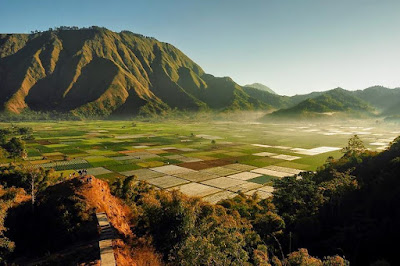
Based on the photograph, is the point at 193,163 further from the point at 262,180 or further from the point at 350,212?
the point at 350,212

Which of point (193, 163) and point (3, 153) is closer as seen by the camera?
point (3, 153)

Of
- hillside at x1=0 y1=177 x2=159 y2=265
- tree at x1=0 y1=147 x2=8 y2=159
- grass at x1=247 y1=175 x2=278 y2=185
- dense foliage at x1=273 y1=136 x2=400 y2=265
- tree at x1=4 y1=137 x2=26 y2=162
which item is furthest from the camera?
tree at x1=4 y1=137 x2=26 y2=162

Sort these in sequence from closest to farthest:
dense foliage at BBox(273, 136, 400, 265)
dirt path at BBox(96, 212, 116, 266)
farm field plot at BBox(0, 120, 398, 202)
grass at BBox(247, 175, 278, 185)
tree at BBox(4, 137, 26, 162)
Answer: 1. dirt path at BBox(96, 212, 116, 266)
2. dense foliage at BBox(273, 136, 400, 265)
3. farm field plot at BBox(0, 120, 398, 202)
4. grass at BBox(247, 175, 278, 185)
5. tree at BBox(4, 137, 26, 162)

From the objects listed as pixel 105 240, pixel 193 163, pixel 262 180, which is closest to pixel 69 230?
pixel 105 240

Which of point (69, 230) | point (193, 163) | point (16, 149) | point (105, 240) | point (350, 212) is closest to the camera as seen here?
→ point (105, 240)

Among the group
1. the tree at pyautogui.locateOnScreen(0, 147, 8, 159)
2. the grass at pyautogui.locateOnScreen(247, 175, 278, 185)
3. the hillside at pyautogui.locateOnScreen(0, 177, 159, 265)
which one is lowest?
the grass at pyautogui.locateOnScreen(247, 175, 278, 185)

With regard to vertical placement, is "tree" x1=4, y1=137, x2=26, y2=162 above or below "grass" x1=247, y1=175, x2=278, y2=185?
above

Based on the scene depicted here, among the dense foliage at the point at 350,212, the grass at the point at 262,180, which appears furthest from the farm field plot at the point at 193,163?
the dense foliage at the point at 350,212

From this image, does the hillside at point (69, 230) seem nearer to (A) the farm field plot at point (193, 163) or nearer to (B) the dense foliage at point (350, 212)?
(B) the dense foliage at point (350, 212)

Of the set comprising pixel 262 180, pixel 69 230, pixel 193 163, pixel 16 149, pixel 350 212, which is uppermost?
pixel 69 230

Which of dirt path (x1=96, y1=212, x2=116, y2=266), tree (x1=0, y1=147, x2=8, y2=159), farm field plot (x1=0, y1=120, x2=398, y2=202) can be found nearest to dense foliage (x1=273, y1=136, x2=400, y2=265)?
farm field plot (x1=0, y1=120, x2=398, y2=202)

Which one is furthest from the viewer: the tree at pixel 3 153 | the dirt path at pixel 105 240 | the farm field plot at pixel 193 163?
the tree at pixel 3 153

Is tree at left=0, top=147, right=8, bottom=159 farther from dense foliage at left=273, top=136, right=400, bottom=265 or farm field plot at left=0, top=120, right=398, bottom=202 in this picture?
dense foliage at left=273, top=136, right=400, bottom=265
